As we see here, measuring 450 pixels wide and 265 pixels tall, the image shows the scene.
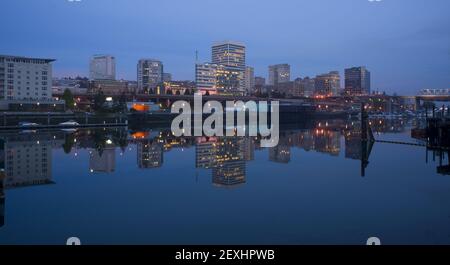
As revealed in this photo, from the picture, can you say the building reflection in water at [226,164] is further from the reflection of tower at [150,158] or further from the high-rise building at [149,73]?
the high-rise building at [149,73]

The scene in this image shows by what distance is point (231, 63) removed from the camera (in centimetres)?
11200

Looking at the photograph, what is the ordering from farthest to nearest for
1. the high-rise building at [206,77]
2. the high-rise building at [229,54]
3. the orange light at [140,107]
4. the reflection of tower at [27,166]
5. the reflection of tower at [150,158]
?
1. the high-rise building at [229,54]
2. the high-rise building at [206,77]
3. the orange light at [140,107]
4. the reflection of tower at [150,158]
5. the reflection of tower at [27,166]

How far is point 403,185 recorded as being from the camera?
8.23 m

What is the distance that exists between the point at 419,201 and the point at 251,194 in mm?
3032

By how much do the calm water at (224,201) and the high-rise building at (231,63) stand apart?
87.5m

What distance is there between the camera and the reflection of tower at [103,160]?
10.9 meters

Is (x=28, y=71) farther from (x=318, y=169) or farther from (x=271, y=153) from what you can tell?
(x=318, y=169)

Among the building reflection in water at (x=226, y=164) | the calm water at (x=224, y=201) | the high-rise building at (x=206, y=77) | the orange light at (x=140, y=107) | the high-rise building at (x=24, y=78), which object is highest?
the high-rise building at (x=206, y=77)

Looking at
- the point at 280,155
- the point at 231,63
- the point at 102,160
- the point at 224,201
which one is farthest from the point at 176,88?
the point at 224,201

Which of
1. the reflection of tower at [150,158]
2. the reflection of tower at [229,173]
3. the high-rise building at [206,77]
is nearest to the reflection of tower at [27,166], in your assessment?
the reflection of tower at [150,158]

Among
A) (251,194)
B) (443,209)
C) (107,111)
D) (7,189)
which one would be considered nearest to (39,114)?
(107,111)

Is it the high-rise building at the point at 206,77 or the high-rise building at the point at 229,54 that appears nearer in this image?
the high-rise building at the point at 206,77

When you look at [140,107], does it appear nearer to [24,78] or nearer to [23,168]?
[24,78]

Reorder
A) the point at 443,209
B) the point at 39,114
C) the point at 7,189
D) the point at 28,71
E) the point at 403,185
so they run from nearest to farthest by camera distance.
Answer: the point at 443,209 < the point at 7,189 < the point at 403,185 < the point at 39,114 < the point at 28,71
